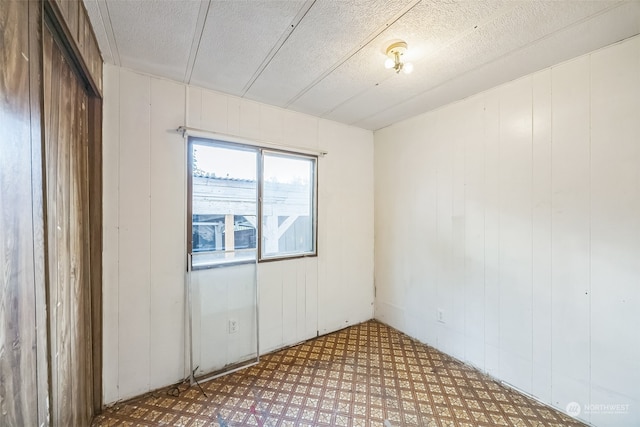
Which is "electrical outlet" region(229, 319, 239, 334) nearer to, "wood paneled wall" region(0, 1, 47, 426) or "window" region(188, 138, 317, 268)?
"window" region(188, 138, 317, 268)

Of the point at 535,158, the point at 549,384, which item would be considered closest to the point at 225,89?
the point at 535,158

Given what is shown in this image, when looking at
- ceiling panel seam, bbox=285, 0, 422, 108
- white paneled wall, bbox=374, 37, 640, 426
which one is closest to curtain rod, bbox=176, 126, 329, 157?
ceiling panel seam, bbox=285, 0, 422, 108

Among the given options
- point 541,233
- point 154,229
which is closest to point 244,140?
point 154,229

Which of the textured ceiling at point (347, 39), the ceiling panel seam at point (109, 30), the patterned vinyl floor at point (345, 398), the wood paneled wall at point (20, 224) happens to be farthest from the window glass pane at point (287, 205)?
the wood paneled wall at point (20, 224)

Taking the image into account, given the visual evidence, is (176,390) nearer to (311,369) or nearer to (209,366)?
(209,366)

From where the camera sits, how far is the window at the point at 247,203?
2174 millimetres

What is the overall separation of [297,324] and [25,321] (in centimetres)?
214

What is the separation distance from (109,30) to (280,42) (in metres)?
0.97

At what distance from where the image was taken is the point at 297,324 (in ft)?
8.75

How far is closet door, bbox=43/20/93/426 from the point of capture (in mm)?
1101

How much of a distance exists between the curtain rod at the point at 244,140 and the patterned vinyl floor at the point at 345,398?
79.0 inches

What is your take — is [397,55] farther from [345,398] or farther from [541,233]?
[345,398]

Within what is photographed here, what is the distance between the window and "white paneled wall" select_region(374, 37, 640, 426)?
122 cm

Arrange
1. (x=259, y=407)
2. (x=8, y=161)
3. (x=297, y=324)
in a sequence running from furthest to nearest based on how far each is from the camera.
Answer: (x=297, y=324)
(x=259, y=407)
(x=8, y=161)
